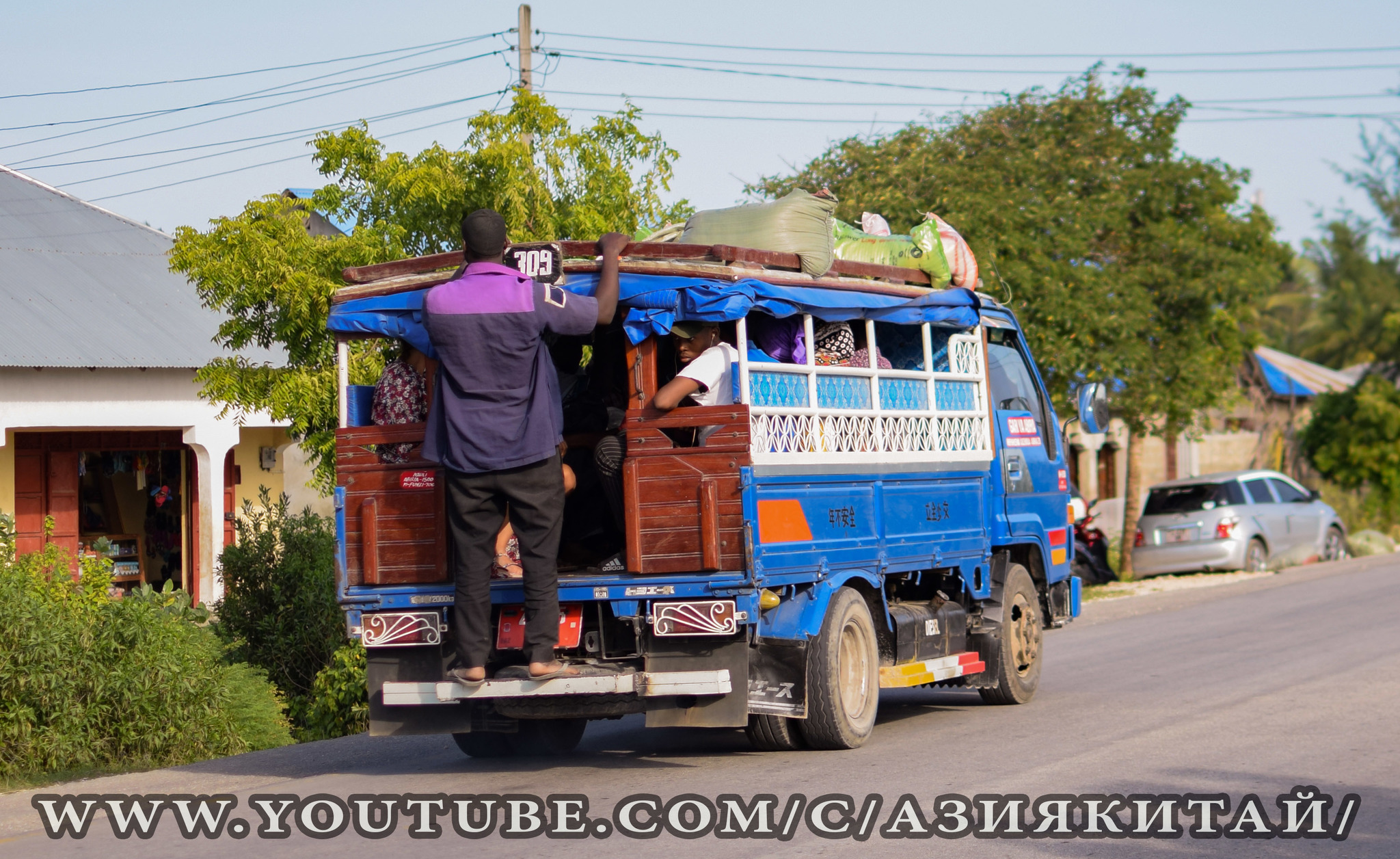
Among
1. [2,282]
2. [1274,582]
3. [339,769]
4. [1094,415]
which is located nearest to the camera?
[339,769]

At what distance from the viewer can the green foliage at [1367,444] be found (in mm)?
30312

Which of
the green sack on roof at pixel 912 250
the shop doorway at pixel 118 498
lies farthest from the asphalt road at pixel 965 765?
the shop doorway at pixel 118 498

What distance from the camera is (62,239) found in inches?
783

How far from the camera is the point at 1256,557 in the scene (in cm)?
2233

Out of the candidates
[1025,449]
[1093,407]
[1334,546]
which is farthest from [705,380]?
[1334,546]

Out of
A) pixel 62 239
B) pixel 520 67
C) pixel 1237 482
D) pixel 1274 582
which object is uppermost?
pixel 520 67

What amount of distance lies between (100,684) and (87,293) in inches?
401

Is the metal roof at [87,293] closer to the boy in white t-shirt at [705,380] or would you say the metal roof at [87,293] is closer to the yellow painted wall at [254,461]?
the yellow painted wall at [254,461]

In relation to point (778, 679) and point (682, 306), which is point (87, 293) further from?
point (778, 679)

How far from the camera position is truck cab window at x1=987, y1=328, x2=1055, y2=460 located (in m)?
10.8

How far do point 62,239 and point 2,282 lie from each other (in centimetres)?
227

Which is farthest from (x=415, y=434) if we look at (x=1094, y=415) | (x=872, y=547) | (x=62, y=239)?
(x=62, y=239)

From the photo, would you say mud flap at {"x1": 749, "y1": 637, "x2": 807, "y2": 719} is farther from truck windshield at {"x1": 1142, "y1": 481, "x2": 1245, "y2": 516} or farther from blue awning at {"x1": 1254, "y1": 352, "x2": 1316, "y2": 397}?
blue awning at {"x1": 1254, "y1": 352, "x2": 1316, "y2": 397}

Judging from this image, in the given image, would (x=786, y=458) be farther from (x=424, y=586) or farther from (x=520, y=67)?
(x=520, y=67)
